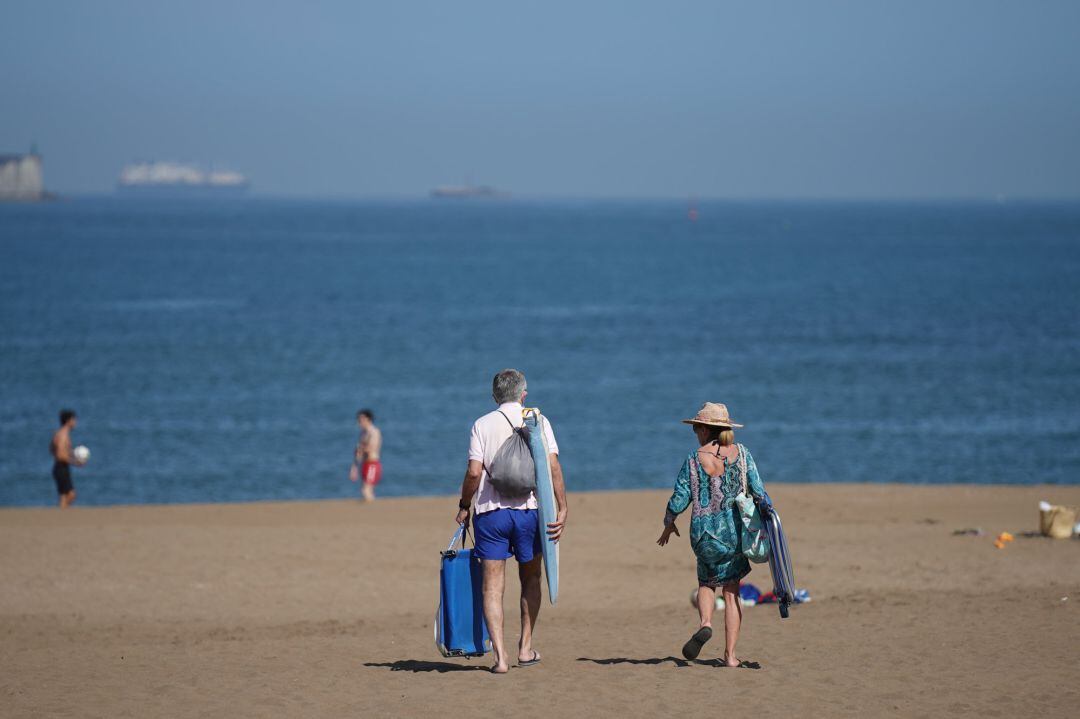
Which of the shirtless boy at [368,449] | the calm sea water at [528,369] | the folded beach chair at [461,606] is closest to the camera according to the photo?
the folded beach chair at [461,606]

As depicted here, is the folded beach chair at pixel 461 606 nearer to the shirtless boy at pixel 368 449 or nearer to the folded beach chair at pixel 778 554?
the folded beach chair at pixel 778 554

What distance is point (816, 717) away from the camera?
7.35m

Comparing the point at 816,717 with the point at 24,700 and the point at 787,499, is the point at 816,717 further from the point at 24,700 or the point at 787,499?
the point at 787,499

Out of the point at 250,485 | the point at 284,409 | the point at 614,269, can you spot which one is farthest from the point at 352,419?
the point at 614,269

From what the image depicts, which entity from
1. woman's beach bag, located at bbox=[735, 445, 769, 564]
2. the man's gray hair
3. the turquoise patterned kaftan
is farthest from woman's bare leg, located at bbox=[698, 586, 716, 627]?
the man's gray hair

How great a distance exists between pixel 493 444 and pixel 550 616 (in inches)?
165

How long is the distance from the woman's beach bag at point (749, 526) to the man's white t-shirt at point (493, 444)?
43.1 inches

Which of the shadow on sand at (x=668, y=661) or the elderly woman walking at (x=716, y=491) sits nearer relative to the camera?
the elderly woman walking at (x=716, y=491)

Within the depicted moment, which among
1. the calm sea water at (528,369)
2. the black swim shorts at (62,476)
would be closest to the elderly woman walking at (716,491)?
the black swim shorts at (62,476)

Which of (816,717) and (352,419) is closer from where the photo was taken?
(816,717)

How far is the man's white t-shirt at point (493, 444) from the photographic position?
7.91m

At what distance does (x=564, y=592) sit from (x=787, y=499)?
6.05m

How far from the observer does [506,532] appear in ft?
26.3

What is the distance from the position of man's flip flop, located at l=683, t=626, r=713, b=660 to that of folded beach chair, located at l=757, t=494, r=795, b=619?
0.45m
